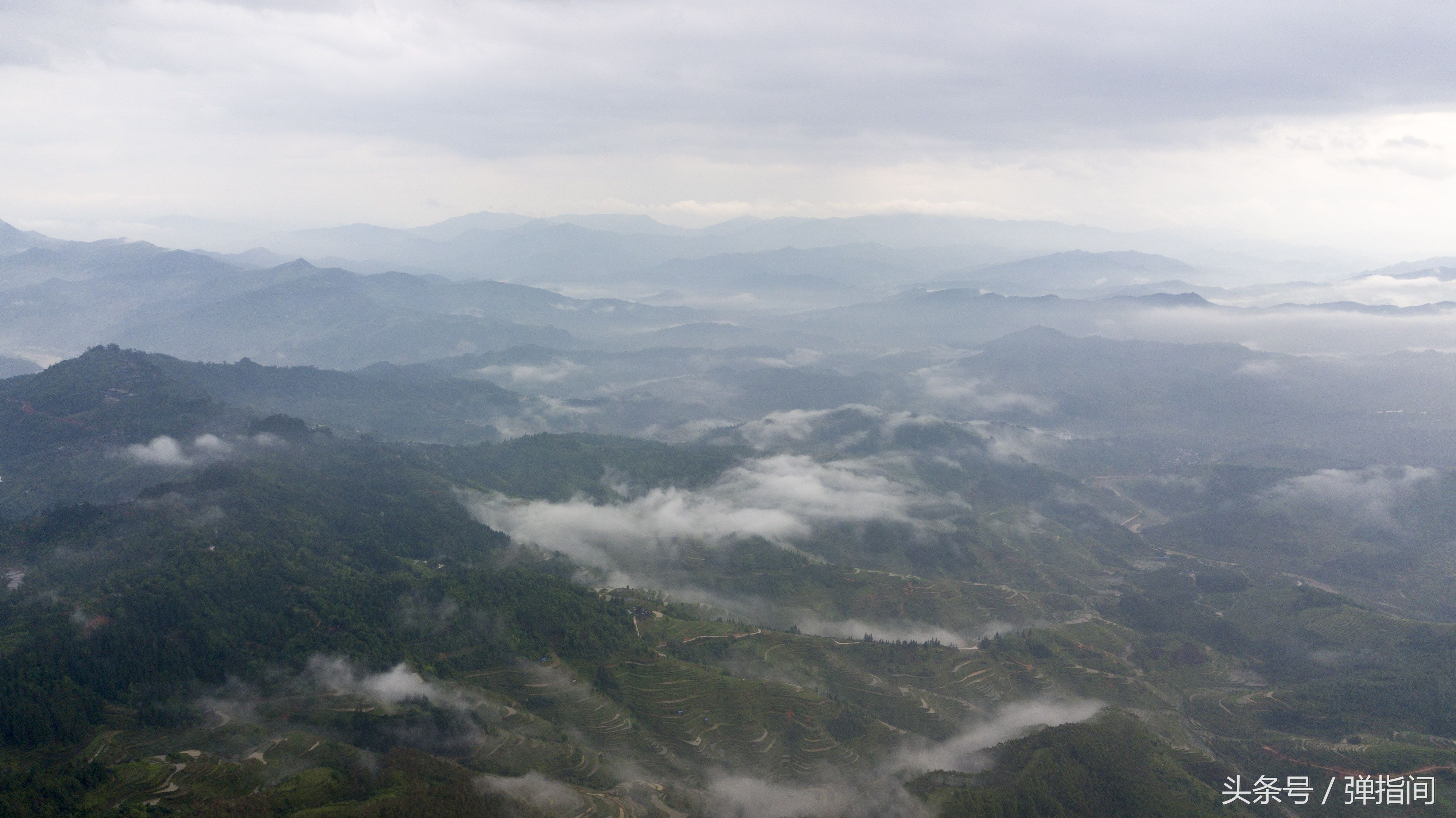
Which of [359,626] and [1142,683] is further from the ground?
[359,626]

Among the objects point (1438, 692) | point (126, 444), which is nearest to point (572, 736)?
point (1438, 692)

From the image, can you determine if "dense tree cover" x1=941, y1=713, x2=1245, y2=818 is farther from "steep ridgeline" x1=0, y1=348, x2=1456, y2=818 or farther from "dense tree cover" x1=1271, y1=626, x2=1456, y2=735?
"dense tree cover" x1=1271, y1=626, x2=1456, y2=735

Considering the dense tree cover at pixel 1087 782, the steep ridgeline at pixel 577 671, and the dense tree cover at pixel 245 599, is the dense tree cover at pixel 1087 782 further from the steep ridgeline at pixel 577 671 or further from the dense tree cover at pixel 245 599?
the dense tree cover at pixel 245 599

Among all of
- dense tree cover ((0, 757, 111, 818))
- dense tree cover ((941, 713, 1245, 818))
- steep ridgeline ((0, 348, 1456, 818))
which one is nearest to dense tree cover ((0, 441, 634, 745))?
steep ridgeline ((0, 348, 1456, 818))

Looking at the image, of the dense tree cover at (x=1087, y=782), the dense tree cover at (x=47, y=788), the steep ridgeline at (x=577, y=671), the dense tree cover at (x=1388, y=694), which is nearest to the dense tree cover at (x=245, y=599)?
the steep ridgeline at (x=577, y=671)

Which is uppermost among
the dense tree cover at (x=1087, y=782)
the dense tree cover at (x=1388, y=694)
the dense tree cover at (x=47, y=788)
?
the dense tree cover at (x=47, y=788)

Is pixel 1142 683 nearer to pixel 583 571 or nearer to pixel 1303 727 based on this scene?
pixel 1303 727
